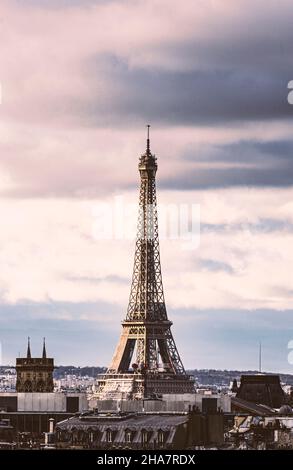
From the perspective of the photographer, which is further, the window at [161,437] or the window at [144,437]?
the window at [144,437]

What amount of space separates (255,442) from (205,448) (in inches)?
498

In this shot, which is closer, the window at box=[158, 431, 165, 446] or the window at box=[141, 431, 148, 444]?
the window at box=[158, 431, 165, 446]

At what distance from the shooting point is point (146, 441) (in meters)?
198

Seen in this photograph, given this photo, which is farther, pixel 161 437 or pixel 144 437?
pixel 144 437
